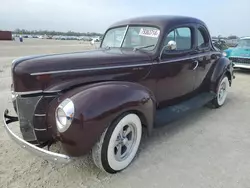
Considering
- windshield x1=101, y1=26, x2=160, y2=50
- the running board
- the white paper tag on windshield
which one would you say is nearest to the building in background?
windshield x1=101, y1=26, x2=160, y2=50

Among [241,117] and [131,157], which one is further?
[241,117]

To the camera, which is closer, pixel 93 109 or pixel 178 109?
pixel 93 109

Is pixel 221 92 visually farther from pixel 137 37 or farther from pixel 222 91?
pixel 137 37

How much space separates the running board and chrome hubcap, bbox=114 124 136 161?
47cm

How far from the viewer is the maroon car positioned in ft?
7.86

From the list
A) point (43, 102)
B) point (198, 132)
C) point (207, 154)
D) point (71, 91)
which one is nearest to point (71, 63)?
point (71, 91)

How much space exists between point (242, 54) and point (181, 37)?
728 centimetres

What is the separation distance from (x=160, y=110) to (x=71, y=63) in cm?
162

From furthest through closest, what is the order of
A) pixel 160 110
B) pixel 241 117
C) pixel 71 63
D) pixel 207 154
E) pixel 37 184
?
pixel 241 117
pixel 160 110
pixel 207 154
pixel 71 63
pixel 37 184

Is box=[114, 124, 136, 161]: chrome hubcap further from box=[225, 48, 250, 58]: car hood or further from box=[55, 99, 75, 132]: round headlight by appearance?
box=[225, 48, 250, 58]: car hood

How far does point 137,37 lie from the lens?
378 cm

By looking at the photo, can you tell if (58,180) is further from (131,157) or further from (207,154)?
(207,154)

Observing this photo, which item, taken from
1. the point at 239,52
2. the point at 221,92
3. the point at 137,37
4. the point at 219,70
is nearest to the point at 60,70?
the point at 137,37

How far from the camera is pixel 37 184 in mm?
2553
